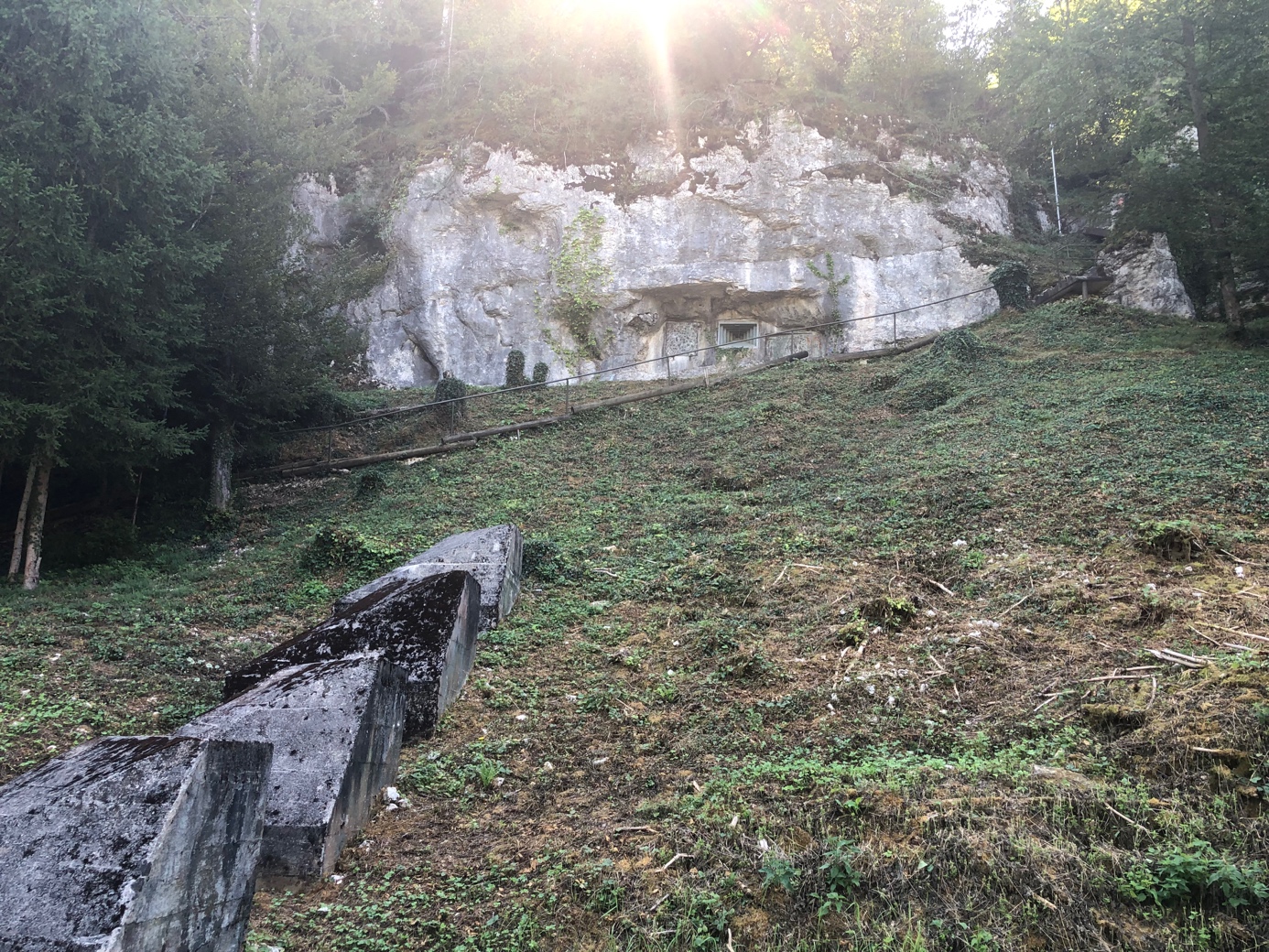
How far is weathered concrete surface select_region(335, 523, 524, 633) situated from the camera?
328 inches

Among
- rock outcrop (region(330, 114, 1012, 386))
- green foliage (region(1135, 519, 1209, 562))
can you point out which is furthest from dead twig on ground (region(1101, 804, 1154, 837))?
rock outcrop (region(330, 114, 1012, 386))

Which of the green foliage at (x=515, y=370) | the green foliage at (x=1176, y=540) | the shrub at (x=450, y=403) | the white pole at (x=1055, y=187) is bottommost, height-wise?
the green foliage at (x=1176, y=540)

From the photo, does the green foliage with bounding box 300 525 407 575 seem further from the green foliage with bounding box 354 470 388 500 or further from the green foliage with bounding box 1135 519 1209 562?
the green foliage with bounding box 1135 519 1209 562

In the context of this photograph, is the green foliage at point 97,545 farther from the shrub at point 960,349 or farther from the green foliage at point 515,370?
the shrub at point 960,349

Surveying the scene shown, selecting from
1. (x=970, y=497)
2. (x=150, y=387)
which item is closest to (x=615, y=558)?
(x=970, y=497)

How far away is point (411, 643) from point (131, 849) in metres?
3.48

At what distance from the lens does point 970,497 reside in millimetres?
9922

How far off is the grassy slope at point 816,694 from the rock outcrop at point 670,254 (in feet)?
37.2

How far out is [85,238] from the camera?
11.3 metres

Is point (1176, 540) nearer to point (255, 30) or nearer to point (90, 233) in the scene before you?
point (90, 233)

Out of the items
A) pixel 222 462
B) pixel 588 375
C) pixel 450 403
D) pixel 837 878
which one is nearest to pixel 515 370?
pixel 588 375

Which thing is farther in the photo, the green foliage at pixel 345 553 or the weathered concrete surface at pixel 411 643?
the green foliage at pixel 345 553

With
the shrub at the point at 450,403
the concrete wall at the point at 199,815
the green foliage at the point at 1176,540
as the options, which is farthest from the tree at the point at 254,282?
the green foliage at the point at 1176,540

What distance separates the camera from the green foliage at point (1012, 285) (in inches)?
851
